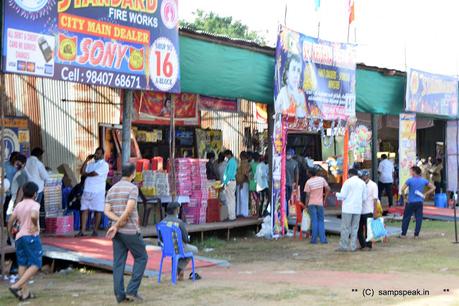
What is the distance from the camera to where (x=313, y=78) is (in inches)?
650

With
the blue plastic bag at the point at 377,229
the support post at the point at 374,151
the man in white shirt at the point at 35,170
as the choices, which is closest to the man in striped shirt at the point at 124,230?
the man in white shirt at the point at 35,170

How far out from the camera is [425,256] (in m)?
12.8

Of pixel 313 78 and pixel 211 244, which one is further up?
pixel 313 78

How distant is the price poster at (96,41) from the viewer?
998cm

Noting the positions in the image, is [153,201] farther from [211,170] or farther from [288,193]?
[288,193]

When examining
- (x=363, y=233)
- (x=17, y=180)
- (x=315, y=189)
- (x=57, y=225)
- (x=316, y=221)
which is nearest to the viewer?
(x=17, y=180)

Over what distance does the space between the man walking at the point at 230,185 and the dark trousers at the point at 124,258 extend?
8.29 m

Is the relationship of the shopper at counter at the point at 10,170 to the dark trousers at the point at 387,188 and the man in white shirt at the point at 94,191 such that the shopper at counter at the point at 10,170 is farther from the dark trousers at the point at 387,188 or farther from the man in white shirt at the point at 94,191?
the dark trousers at the point at 387,188

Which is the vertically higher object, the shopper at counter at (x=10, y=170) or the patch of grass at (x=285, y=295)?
the shopper at counter at (x=10, y=170)

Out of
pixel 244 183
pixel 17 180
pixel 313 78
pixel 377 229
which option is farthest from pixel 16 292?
pixel 313 78

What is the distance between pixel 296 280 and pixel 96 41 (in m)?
5.01

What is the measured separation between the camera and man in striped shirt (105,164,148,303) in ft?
26.5

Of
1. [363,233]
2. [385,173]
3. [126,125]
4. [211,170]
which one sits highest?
[126,125]

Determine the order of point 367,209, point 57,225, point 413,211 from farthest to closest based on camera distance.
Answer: point 413,211, point 367,209, point 57,225
